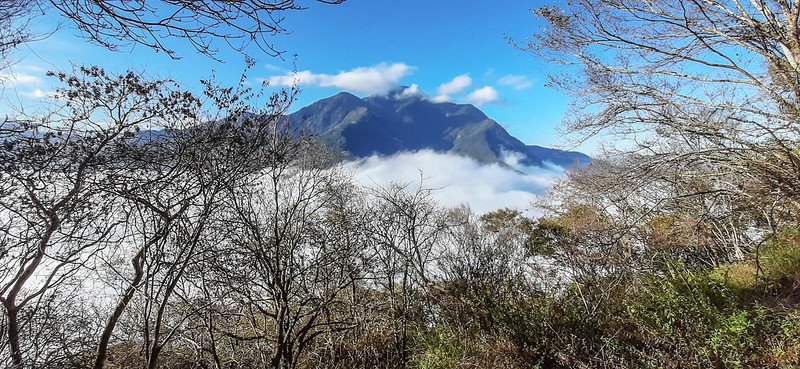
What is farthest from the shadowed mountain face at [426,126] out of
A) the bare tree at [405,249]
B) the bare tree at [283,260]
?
the bare tree at [283,260]

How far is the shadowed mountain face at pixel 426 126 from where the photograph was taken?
109m

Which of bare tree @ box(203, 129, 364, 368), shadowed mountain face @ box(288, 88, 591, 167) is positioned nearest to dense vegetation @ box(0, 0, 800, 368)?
bare tree @ box(203, 129, 364, 368)

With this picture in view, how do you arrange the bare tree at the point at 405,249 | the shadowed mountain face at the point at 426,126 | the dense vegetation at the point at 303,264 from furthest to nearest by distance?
the shadowed mountain face at the point at 426,126 < the bare tree at the point at 405,249 < the dense vegetation at the point at 303,264

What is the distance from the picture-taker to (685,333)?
13.0ft

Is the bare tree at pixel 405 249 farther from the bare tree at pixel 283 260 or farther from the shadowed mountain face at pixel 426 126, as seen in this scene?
the shadowed mountain face at pixel 426 126

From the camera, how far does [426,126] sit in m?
144

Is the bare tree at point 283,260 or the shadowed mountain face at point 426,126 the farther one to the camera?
the shadowed mountain face at point 426,126

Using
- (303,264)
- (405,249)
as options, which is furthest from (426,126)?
(303,264)

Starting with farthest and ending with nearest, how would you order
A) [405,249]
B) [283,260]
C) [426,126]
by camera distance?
[426,126]
[405,249]
[283,260]

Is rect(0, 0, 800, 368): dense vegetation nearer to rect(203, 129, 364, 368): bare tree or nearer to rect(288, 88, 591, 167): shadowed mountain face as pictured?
rect(203, 129, 364, 368): bare tree

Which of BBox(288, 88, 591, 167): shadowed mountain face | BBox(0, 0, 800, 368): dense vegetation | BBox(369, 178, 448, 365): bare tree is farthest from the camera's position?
BBox(288, 88, 591, 167): shadowed mountain face

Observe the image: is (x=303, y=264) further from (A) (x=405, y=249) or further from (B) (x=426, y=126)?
(B) (x=426, y=126)

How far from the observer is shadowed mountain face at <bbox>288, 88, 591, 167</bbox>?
109m

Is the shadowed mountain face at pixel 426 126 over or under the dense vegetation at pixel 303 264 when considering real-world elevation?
over
